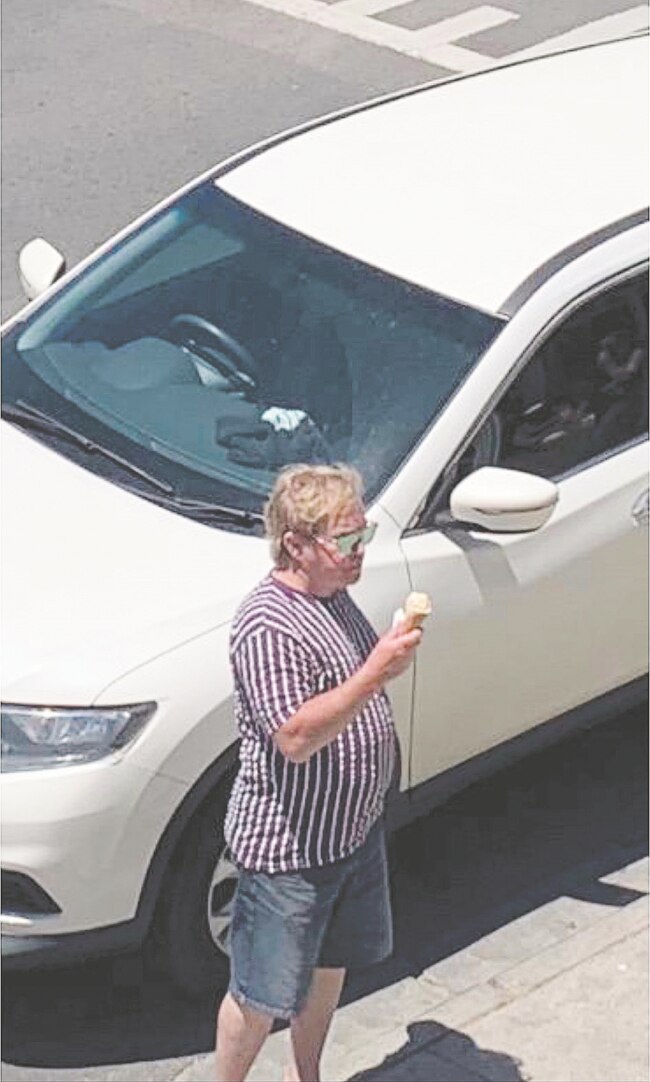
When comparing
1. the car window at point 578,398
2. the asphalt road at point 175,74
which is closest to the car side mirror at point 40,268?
the car window at point 578,398

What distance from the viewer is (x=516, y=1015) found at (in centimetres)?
521

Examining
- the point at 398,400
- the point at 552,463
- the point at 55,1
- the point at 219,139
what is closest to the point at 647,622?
the point at 552,463

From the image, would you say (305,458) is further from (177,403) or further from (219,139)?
(219,139)

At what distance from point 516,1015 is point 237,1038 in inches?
32.6

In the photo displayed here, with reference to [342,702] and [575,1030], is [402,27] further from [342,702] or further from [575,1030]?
[342,702]

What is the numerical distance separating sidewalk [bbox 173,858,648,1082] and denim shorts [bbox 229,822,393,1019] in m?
0.54

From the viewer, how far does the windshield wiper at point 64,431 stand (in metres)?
5.51

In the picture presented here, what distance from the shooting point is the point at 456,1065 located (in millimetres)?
5043

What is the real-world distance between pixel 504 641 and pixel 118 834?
1.16 metres

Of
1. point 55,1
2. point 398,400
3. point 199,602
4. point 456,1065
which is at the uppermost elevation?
point 55,1

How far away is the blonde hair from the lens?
4.24 m

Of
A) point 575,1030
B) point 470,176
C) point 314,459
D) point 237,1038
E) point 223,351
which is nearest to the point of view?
point 237,1038

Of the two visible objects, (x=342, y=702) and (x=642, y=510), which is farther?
(x=642, y=510)

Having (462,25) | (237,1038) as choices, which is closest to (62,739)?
A: (237,1038)
